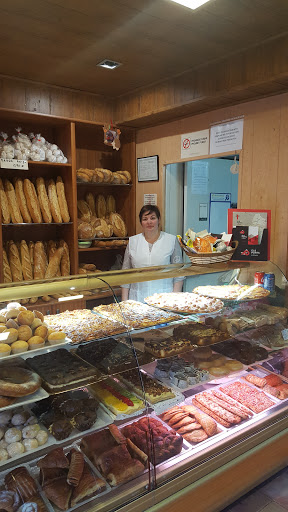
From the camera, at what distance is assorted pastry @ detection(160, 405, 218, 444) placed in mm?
1854

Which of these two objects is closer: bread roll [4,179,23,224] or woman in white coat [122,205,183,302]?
bread roll [4,179,23,224]

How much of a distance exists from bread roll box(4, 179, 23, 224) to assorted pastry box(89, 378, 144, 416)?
7.21ft

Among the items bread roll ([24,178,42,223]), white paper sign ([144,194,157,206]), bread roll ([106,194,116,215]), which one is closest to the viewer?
bread roll ([24,178,42,223])

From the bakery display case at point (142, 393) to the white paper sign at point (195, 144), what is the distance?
4.86 feet

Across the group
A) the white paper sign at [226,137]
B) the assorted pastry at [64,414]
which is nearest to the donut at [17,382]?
the assorted pastry at [64,414]

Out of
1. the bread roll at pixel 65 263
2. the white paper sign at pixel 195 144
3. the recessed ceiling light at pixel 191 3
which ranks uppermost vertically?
the recessed ceiling light at pixel 191 3

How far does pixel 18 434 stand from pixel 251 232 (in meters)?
1.99

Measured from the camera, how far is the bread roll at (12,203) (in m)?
3.46

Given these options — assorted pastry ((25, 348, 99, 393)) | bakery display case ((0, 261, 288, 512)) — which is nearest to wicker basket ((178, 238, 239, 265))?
bakery display case ((0, 261, 288, 512))

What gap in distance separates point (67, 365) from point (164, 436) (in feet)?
1.99

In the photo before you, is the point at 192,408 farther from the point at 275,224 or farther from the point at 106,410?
the point at 275,224

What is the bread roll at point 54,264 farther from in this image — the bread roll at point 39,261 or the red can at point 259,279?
the red can at point 259,279

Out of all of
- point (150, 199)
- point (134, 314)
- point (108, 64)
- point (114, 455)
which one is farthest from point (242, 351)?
point (108, 64)

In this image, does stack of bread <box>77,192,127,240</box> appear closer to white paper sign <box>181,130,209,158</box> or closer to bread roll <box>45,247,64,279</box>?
bread roll <box>45,247,64,279</box>
